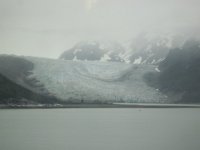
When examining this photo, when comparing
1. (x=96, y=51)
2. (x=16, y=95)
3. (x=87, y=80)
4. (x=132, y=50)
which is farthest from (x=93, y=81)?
(x=132, y=50)

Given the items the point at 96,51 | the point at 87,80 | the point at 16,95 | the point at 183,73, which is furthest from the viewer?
the point at 183,73

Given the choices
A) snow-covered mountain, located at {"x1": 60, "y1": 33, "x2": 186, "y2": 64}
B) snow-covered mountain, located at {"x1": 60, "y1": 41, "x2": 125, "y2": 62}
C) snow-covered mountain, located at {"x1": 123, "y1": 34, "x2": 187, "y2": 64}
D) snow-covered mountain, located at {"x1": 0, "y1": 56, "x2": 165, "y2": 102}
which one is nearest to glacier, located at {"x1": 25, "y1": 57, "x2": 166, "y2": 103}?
snow-covered mountain, located at {"x1": 0, "y1": 56, "x2": 165, "y2": 102}

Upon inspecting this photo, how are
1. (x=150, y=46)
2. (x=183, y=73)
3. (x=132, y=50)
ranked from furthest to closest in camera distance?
(x=183, y=73) → (x=150, y=46) → (x=132, y=50)

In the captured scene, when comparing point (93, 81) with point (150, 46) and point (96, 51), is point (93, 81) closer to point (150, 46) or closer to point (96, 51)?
point (96, 51)

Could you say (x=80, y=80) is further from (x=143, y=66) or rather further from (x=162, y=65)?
(x=162, y=65)

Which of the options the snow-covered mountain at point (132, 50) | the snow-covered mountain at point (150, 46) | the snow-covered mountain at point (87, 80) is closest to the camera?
the snow-covered mountain at point (87, 80)

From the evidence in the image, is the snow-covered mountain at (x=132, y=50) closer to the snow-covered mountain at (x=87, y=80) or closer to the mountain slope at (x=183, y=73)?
the mountain slope at (x=183, y=73)

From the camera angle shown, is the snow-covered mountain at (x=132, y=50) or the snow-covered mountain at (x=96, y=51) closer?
the snow-covered mountain at (x=96, y=51)

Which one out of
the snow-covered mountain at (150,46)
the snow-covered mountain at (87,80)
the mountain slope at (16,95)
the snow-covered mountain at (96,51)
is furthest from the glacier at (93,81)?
the snow-covered mountain at (150,46)
